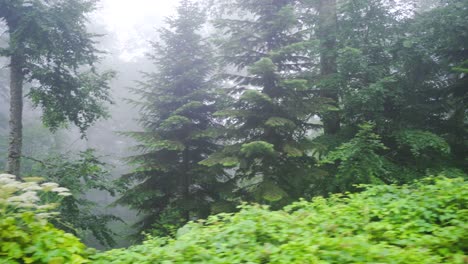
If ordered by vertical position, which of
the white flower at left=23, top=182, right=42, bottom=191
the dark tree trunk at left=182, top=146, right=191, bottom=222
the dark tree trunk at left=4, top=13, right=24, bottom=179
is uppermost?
the dark tree trunk at left=4, top=13, right=24, bottom=179

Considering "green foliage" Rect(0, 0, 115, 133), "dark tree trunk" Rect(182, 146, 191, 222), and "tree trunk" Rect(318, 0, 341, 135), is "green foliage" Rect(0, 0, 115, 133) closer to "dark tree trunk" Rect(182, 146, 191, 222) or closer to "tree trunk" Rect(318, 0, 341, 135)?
"dark tree trunk" Rect(182, 146, 191, 222)

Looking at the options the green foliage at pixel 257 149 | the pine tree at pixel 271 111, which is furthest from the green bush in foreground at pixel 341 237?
the pine tree at pixel 271 111

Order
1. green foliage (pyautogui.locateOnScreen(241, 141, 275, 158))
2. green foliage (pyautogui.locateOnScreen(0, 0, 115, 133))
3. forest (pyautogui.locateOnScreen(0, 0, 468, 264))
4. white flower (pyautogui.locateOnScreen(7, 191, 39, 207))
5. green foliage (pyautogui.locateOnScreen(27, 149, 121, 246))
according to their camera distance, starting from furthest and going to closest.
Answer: green foliage (pyautogui.locateOnScreen(27, 149, 121, 246)) < green foliage (pyautogui.locateOnScreen(0, 0, 115, 133)) < forest (pyautogui.locateOnScreen(0, 0, 468, 264)) < green foliage (pyautogui.locateOnScreen(241, 141, 275, 158)) < white flower (pyautogui.locateOnScreen(7, 191, 39, 207))

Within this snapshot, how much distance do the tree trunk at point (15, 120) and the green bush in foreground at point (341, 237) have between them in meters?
8.30

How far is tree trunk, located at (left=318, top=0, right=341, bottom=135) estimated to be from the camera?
1061 centimetres

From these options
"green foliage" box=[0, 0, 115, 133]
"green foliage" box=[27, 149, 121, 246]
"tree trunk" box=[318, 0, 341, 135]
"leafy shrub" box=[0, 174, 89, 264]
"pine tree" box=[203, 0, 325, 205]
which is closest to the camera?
"leafy shrub" box=[0, 174, 89, 264]

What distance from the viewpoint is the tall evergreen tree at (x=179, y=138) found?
11742 millimetres

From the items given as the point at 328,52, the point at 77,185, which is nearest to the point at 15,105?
the point at 77,185

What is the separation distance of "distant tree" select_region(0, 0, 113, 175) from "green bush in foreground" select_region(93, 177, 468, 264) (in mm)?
8349

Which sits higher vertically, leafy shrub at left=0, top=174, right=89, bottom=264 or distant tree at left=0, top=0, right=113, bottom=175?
distant tree at left=0, top=0, right=113, bottom=175

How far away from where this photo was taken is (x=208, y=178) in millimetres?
11531

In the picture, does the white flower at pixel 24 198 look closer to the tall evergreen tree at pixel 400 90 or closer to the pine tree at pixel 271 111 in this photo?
the pine tree at pixel 271 111

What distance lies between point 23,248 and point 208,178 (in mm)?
8504

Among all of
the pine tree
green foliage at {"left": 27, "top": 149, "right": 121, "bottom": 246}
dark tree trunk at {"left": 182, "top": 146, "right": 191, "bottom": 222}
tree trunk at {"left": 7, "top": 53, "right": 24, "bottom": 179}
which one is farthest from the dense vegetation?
tree trunk at {"left": 7, "top": 53, "right": 24, "bottom": 179}
